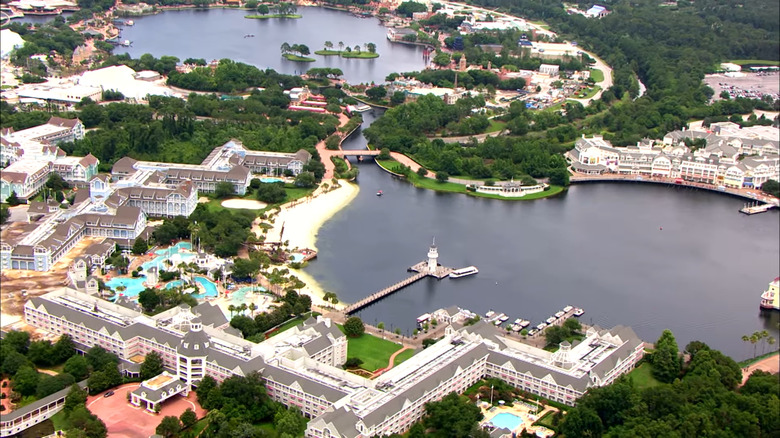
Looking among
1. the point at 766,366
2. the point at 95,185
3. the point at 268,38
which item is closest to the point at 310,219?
the point at 95,185

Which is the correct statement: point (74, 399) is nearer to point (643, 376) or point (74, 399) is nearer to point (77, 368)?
point (77, 368)

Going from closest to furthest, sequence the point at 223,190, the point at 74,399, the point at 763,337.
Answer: the point at 74,399, the point at 763,337, the point at 223,190

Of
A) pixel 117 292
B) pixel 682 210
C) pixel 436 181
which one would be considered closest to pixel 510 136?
pixel 436 181

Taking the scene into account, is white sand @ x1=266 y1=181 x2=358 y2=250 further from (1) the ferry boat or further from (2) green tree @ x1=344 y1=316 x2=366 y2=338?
(2) green tree @ x1=344 y1=316 x2=366 y2=338

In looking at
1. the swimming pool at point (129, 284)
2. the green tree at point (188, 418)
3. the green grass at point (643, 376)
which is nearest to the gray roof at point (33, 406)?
the green tree at point (188, 418)

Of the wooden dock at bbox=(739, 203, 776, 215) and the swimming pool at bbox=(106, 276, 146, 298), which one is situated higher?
the wooden dock at bbox=(739, 203, 776, 215)

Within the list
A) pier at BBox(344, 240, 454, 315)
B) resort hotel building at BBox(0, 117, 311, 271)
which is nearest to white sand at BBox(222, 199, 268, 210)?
resort hotel building at BBox(0, 117, 311, 271)
